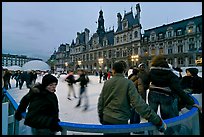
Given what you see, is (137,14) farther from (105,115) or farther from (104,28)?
(105,115)

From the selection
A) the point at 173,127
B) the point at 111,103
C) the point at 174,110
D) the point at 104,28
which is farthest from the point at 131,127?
the point at 104,28

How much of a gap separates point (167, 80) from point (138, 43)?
3494 centimetres

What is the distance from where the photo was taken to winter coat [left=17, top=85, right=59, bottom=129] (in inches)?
62.9

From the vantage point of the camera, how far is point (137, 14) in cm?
3703

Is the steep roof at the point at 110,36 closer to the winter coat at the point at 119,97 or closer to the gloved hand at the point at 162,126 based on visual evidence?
the winter coat at the point at 119,97

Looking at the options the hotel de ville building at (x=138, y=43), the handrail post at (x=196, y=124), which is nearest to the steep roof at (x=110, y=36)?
the hotel de ville building at (x=138, y=43)

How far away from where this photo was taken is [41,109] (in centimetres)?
163

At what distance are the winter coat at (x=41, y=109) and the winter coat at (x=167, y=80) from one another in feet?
4.88

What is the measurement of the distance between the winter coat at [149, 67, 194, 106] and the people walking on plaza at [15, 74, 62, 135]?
149 cm

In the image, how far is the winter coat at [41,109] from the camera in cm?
160

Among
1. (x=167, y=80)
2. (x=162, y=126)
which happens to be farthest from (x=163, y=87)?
(x=162, y=126)

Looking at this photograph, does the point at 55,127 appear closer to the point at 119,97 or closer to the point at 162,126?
the point at 119,97

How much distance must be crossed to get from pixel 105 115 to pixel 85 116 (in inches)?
105

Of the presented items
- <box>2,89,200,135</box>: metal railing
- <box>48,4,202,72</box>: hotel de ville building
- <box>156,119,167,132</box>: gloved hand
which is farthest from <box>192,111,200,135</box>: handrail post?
<box>48,4,202,72</box>: hotel de ville building
